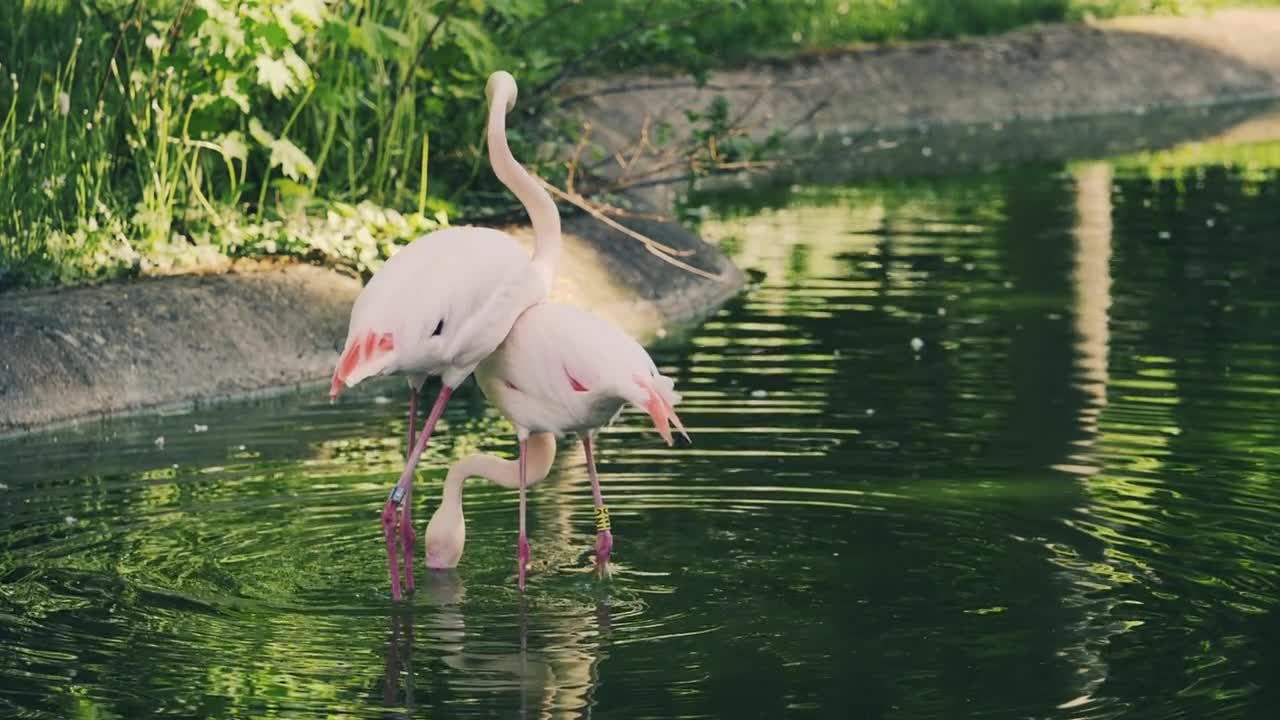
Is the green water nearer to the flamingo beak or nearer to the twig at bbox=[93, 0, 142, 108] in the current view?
the flamingo beak

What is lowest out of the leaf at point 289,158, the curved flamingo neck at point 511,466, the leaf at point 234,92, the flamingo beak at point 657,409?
the curved flamingo neck at point 511,466

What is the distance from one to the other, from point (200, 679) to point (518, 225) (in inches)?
267

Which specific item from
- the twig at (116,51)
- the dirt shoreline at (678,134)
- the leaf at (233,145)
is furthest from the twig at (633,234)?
the twig at (116,51)

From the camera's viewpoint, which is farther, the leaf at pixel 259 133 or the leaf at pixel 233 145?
the leaf at pixel 259 133

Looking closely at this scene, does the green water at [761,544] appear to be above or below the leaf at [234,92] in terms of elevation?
below

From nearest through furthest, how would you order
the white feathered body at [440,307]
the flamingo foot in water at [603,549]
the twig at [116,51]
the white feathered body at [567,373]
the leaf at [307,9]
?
the white feathered body at [567,373] → the white feathered body at [440,307] → the flamingo foot in water at [603,549] → the leaf at [307,9] → the twig at [116,51]

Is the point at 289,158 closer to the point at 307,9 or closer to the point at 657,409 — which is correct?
the point at 307,9

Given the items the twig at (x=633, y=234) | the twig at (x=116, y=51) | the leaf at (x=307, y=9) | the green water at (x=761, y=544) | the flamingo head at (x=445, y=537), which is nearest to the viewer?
the green water at (x=761, y=544)

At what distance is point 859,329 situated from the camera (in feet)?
36.9

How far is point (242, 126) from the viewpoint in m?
11.3

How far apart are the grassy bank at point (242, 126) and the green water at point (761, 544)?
4.15 ft

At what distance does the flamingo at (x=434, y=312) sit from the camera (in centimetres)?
647

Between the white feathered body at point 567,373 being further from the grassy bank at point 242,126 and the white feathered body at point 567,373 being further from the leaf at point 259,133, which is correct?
the leaf at point 259,133

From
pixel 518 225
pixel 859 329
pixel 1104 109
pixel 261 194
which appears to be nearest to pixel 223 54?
pixel 261 194
